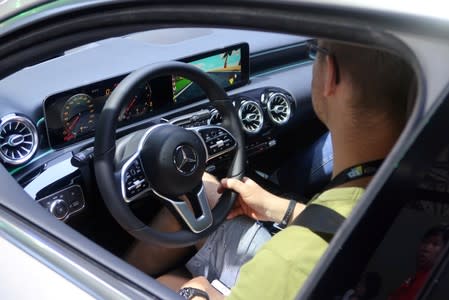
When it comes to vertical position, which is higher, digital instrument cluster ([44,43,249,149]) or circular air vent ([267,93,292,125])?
digital instrument cluster ([44,43,249,149])

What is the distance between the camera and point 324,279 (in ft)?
3.43

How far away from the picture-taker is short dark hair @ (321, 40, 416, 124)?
1.22 metres

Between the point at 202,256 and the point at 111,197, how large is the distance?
0.51 m

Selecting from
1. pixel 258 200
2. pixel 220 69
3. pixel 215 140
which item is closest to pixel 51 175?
pixel 215 140

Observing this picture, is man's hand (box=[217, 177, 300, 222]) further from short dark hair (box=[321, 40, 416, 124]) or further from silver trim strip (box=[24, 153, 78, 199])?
short dark hair (box=[321, 40, 416, 124])

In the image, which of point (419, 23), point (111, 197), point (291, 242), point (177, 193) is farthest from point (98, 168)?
point (419, 23)

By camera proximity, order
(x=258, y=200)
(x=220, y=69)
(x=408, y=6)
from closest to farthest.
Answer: (x=408, y=6) → (x=258, y=200) → (x=220, y=69)

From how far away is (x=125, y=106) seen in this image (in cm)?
213

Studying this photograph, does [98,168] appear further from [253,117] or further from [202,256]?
[253,117]

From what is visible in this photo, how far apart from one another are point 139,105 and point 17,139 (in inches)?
19.4

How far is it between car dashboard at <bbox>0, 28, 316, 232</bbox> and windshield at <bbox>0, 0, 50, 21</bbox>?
49 centimetres

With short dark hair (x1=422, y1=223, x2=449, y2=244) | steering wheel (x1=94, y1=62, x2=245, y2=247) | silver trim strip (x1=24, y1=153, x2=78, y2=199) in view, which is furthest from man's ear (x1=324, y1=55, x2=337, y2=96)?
silver trim strip (x1=24, y1=153, x2=78, y2=199)

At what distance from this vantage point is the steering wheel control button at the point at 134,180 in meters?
2.00

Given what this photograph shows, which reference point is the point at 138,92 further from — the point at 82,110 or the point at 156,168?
the point at 156,168
